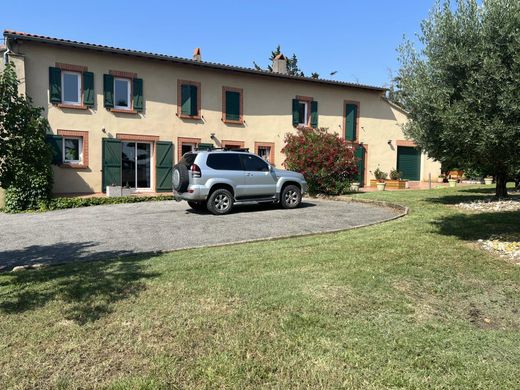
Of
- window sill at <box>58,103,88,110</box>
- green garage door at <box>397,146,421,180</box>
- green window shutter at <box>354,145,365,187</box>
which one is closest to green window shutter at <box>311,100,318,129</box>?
green window shutter at <box>354,145,365,187</box>

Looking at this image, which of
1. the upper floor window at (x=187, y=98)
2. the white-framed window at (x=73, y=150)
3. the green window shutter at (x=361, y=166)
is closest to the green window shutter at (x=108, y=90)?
the white-framed window at (x=73, y=150)

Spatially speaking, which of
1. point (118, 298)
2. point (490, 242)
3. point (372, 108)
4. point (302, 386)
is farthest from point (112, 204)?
point (372, 108)

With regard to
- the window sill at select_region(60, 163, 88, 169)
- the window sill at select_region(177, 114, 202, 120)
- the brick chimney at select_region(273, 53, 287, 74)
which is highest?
the brick chimney at select_region(273, 53, 287, 74)

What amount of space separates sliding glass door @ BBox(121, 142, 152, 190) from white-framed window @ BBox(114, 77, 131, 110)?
1577 mm

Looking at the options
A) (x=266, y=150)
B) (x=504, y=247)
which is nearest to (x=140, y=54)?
(x=266, y=150)

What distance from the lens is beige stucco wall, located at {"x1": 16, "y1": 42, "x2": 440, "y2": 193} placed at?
635 inches

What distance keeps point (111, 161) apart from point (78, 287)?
13.1 meters

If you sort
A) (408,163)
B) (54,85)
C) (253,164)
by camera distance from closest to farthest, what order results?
(253,164)
(54,85)
(408,163)

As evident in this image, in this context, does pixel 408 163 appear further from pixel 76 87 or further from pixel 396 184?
pixel 76 87

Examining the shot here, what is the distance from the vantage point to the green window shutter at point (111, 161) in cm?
1698

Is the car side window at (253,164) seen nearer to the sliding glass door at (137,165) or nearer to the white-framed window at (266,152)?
the sliding glass door at (137,165)

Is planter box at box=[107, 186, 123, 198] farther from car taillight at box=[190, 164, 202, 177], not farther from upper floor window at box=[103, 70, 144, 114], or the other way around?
car taillight at box=[190, 164, 202, 177]

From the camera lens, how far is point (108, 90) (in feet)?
55.6

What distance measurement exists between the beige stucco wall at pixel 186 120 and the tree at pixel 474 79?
12.9 meters
